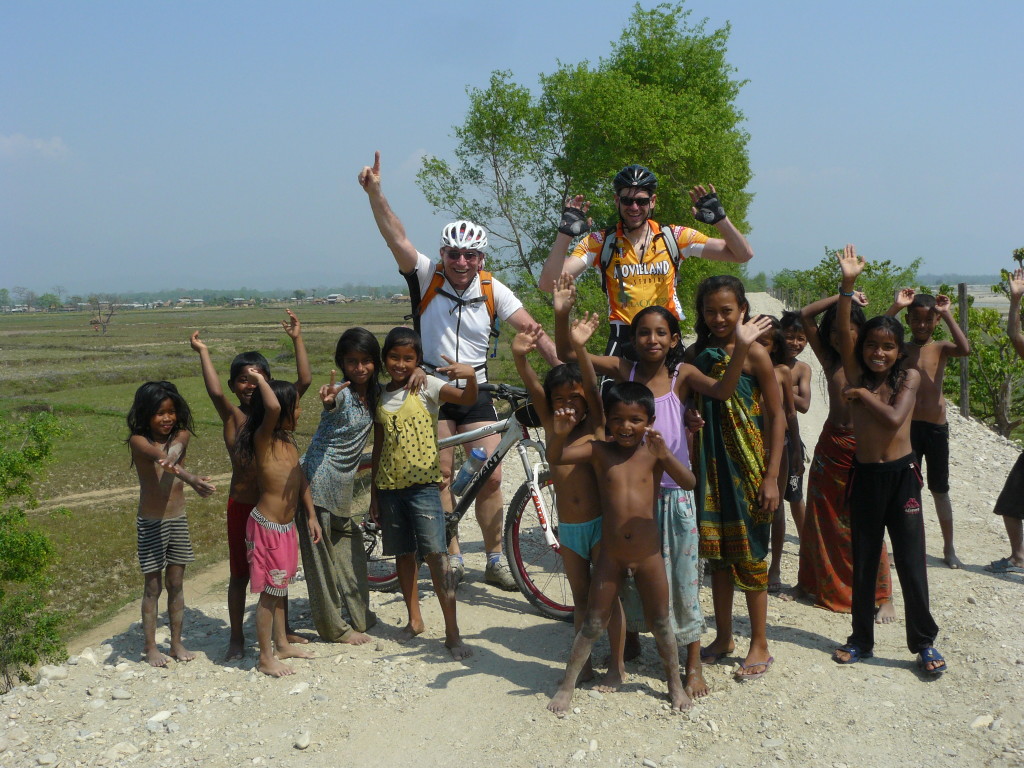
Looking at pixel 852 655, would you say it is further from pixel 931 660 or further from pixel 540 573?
pixel 540 573

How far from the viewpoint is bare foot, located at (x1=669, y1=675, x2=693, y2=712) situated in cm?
405

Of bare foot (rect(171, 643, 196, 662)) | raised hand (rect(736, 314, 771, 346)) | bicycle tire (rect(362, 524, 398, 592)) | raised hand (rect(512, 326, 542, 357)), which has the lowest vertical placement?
bare foot (rect(171, 643, 196, 662))

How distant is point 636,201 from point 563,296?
1.07 metres

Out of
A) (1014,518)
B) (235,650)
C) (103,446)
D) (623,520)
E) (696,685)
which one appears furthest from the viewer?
(103,446)

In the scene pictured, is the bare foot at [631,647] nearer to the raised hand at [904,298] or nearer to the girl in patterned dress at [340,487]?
the girl in patterned dress at [340,487]

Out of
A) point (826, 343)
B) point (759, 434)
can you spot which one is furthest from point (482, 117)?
point (759, 434)

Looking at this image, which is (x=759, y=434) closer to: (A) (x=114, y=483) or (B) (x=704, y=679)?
(B) (x=704, y=679)

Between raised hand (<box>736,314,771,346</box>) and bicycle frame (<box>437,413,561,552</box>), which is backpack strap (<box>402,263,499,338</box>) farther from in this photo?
raised hand (<box>736,314,771,346</box>)

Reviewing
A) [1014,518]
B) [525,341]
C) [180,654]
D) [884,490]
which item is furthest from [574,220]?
[1014,518]

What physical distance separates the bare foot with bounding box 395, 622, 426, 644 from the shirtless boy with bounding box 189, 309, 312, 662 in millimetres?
701

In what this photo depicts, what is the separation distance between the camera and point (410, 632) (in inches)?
202

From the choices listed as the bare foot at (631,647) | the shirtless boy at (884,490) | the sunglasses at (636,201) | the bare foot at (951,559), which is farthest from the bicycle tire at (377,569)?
the bare foot at (951,559)

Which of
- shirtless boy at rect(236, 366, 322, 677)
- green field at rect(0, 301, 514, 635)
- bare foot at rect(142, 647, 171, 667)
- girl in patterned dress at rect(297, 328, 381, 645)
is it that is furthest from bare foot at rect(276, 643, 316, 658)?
green field at rect(0, 301, 514, 635)

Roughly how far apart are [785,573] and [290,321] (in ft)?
12.9
